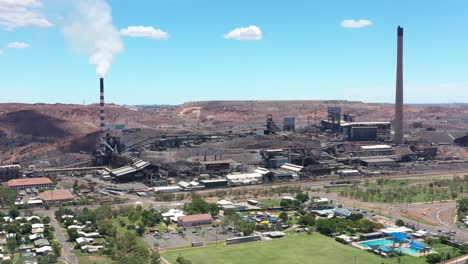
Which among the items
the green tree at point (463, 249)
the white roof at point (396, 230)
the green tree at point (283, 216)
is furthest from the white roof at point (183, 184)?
the green tree at point (463, 249)

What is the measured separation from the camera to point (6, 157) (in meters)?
79.1

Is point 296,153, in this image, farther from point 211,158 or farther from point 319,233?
point 319,233

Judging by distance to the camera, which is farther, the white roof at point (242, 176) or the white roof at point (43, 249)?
the white roof at point (242, 176)

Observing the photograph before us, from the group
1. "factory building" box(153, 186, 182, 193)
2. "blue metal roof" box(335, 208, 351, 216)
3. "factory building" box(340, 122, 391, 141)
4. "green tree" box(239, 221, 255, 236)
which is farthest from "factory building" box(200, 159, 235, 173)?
"factory building" box(340, 122, 391, 141)

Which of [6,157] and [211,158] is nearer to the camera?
[211,158]

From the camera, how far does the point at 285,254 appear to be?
32.8 m

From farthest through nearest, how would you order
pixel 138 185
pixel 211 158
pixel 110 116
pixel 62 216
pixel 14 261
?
pixel 110 116, pixel 211 158, pixel 138 185, pixel 62 216, pixel 14 261

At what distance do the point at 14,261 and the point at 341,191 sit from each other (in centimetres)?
3410

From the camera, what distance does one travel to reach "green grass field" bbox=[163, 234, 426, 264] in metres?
31.5

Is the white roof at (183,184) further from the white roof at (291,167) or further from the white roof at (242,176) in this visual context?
the white roof at (291,167)

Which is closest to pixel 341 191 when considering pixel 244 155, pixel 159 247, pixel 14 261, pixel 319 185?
pixel 319 185

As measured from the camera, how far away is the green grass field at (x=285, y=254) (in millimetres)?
31547

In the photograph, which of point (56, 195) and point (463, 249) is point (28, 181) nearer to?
point (56, 195)

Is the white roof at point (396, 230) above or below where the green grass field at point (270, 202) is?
above
